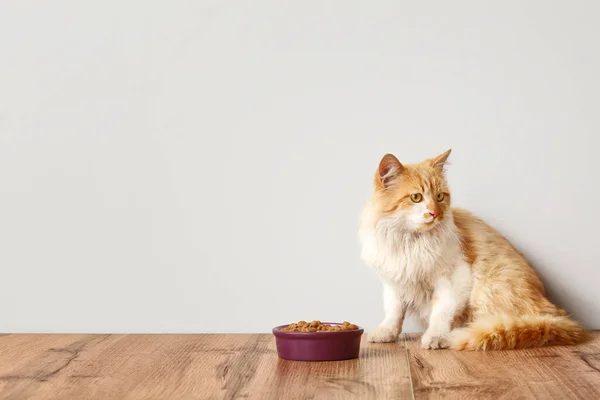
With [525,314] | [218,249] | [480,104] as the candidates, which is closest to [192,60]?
[218,249]

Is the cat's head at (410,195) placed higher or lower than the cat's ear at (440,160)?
lower

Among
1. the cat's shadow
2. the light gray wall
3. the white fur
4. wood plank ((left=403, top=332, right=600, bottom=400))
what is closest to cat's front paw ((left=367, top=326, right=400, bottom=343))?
the white fur

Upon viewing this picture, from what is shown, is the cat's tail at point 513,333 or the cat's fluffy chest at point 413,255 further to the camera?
the cat's fluffy chest at point 413,255

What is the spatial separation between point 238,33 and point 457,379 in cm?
147

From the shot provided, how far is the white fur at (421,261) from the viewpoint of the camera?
2.10m

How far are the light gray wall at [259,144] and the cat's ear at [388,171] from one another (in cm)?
→ 32

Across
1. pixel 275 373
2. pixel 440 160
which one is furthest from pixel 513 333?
pixel 275 373

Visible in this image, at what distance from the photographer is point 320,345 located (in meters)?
1.81

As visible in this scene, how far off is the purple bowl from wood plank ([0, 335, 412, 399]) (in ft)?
0.10

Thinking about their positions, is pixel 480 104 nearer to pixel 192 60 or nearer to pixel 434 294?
pixel 434 294

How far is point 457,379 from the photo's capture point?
1.58 meters

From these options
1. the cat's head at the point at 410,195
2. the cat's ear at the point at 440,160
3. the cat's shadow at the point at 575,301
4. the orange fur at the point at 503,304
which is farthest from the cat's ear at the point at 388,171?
the cat's shadow at the point at 575,301

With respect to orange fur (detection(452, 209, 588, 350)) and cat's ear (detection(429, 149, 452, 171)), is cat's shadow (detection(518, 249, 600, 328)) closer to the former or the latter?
orange fur (detection(452, 209, 588, 350))

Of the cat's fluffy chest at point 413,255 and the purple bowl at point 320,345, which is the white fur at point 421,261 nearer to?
the cat's fluffy chest at point 413,255
